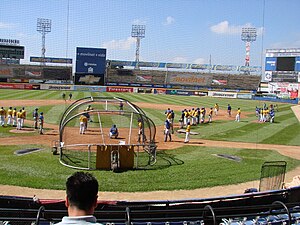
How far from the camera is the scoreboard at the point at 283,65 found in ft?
267

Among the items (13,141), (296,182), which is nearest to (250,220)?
(296,182)

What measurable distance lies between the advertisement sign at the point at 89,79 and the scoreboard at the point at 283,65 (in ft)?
136

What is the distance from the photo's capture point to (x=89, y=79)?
7138cm

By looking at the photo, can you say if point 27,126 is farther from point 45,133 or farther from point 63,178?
point 63,178

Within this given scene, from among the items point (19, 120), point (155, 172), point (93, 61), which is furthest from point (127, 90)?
point (155, 172)

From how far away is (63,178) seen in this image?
40.6 ft

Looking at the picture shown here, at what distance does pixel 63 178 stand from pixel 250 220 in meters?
9.24

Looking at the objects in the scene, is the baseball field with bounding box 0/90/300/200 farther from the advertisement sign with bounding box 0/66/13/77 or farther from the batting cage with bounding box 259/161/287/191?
the advertisement sign with bounding box 0/66/13/77

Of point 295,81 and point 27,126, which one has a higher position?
point 295,81

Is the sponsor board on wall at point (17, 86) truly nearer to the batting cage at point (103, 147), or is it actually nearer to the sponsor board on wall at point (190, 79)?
the sponsor board on wall at point (190, 79)

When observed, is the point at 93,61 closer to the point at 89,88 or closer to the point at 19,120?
the point at 89,88

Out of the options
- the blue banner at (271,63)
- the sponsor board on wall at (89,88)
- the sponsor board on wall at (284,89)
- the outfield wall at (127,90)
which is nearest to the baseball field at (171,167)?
the sponsor board on wall at (89,88)

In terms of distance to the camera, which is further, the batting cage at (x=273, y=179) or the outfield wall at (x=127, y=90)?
the outfield wall at (x=127, y=90)

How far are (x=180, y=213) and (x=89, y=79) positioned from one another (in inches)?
2704
